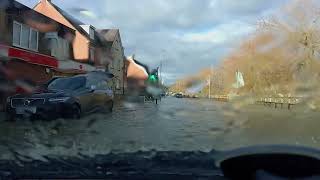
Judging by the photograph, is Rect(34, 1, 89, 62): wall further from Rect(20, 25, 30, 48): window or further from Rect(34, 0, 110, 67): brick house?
Rect(20, 25, 30, 48): window

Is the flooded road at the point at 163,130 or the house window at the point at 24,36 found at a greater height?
the house window at the point at 24,36

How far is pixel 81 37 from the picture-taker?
13.4 feet

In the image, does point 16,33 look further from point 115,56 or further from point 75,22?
point 115,56

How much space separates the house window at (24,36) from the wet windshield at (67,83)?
1.00 ft

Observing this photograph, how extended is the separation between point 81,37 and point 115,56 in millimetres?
270

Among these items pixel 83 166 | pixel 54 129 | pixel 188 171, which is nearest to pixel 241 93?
pixel 188 171

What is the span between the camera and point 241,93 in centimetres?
393

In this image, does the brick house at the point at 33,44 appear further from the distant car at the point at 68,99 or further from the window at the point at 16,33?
the distant car at the point at 68,99

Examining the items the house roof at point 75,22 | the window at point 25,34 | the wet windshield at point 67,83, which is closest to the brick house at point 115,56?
the house roof at point 75,22

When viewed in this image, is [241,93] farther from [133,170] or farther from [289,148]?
[289,148]

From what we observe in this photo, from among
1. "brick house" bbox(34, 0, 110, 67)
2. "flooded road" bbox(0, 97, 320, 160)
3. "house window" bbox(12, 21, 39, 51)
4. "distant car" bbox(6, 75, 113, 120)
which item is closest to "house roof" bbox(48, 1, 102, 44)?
"brick house" bbox(34, 0, 110, 67)

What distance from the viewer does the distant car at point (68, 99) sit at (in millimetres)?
4328

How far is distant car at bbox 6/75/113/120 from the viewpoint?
14.2ft

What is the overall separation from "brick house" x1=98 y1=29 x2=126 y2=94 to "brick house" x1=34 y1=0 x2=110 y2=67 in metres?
0.06
